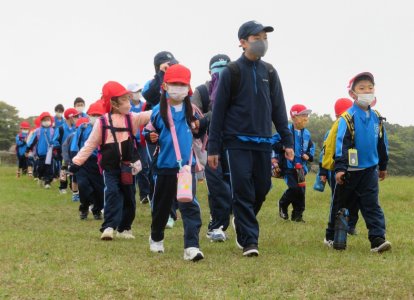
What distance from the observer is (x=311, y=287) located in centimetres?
484

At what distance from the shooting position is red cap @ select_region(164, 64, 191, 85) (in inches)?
258

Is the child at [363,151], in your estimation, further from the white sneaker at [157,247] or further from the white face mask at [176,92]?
the white sneaker at [157,247]

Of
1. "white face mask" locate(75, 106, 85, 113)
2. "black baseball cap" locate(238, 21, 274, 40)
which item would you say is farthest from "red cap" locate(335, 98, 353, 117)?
"white face mask" locate(75, 106, 85, 113)

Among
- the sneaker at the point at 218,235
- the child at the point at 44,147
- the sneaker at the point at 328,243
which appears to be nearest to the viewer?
the sneaker at the point at 328,243

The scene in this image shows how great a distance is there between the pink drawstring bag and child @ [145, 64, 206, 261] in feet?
0.11

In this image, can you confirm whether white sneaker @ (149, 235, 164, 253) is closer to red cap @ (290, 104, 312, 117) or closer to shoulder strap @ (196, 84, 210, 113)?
shoulder strap @ (196, 84, 210, 113)

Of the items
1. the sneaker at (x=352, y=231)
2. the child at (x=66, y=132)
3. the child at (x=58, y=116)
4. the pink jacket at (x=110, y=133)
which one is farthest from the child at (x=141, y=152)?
the child at (x=58, y=116)

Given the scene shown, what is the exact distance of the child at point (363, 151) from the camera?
7012mm

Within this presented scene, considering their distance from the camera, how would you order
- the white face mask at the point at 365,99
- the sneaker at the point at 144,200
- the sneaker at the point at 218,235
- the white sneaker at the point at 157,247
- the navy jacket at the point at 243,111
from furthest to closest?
the sneaker at the point at 144,200, the sneaker at the point at 218,235, the white face mask at the point at 365,99, the white sneaker at the point at 157,247, the navy jacket at the point at 243,111

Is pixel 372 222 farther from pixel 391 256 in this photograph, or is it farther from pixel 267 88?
Result: pixel 267 88

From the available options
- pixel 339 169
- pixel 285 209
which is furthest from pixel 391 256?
pixel 285 209

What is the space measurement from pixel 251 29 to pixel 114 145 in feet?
7.99

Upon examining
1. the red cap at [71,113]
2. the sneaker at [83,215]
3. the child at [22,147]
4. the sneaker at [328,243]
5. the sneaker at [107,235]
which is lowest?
the child at [22,147]

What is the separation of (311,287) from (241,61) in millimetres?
2629
